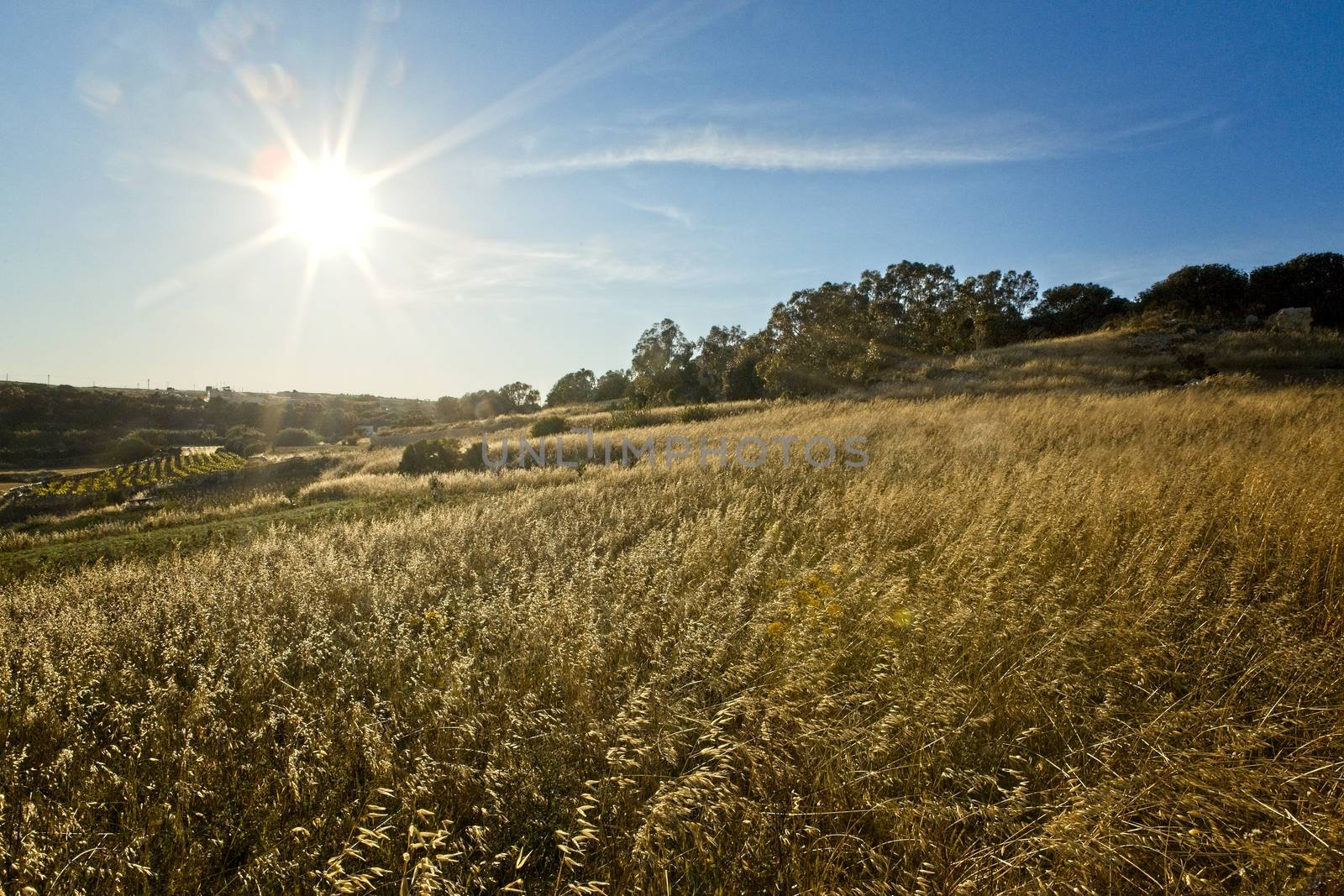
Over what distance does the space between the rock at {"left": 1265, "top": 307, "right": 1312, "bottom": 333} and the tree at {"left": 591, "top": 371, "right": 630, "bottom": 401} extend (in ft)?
176

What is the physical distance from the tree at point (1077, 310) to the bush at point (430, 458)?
45206 mm

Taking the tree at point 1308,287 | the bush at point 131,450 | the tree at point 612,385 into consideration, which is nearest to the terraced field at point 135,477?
the bush at point 131,450

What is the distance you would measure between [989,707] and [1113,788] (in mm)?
643

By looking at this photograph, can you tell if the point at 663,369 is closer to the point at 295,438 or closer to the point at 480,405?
the point at 480,405

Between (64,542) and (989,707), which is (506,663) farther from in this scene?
(64,542)

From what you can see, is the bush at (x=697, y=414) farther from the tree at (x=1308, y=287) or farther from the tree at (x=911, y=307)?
the tree at (x=1308, y=287)

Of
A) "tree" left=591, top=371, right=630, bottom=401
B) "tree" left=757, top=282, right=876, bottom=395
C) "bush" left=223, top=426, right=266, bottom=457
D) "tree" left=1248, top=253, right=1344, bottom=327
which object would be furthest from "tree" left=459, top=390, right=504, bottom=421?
"tree" left=1248, top=253, right=1344, bottom=327

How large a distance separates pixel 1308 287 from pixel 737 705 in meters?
49.4

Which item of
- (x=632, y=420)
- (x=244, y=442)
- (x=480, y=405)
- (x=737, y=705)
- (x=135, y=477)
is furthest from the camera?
(x=480, y=405)

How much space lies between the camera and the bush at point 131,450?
163 ft

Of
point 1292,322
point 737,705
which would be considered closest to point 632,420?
point 737,705

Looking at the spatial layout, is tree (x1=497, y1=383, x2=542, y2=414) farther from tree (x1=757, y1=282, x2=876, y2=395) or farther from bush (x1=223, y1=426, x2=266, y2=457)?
tree (x1=757, y1=282, x2=876, y2=395)

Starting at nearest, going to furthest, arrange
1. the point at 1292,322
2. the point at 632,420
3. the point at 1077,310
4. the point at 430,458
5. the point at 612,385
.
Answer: the point at 430,458 → the point at 1292,322 → the point at 632,420 → the point at 1077,310 → the point at 612,385

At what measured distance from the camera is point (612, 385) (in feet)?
222
